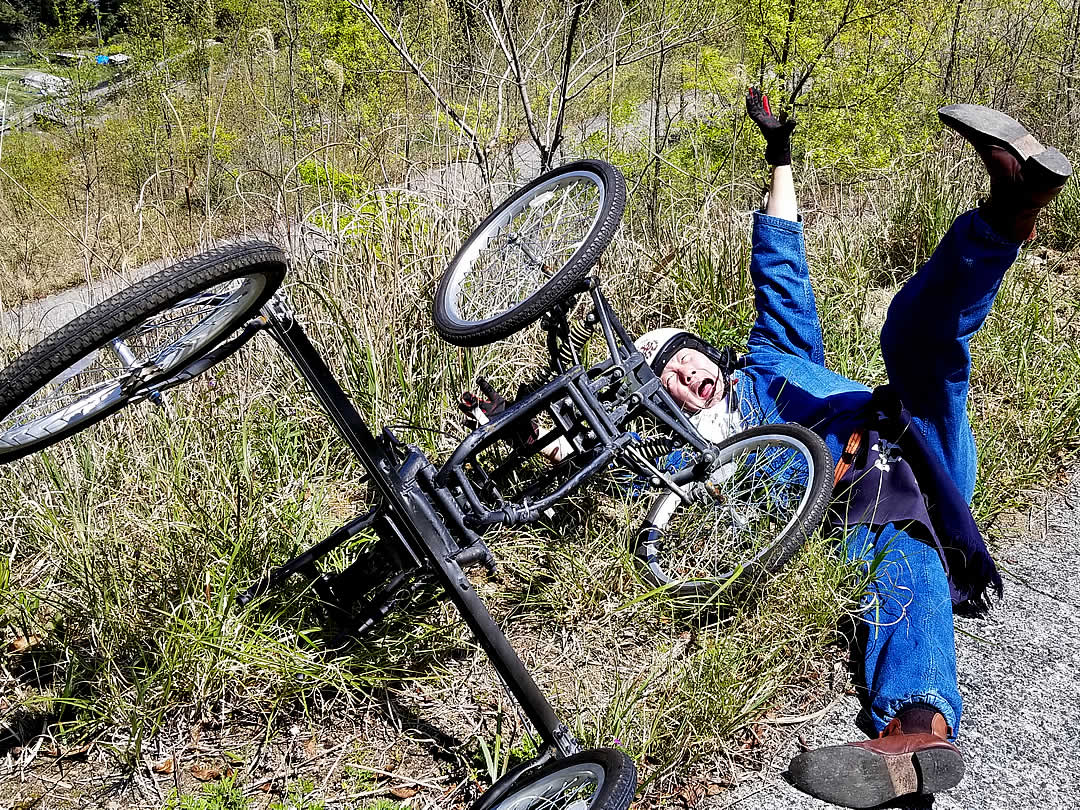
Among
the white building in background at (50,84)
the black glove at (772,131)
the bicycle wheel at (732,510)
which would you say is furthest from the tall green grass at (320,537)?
the white building in background at (50,84)

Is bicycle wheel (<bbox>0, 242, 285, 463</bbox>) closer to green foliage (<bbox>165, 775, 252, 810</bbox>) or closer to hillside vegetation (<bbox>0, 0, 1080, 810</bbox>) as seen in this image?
hillside vegetation (<bbox>0, 0, 1080, 810</bbox>)

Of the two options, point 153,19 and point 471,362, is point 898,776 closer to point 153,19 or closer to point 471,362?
point 471,362

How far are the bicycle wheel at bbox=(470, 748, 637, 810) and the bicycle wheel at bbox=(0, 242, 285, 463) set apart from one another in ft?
3.87

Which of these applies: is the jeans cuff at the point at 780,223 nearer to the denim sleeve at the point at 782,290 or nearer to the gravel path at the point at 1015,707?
the denim sleeve at the point at 782,290

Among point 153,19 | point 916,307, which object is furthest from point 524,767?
point 153,19

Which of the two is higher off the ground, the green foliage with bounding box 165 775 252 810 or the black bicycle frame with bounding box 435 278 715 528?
the black bicycle frame with bounding box 435 278 715 528

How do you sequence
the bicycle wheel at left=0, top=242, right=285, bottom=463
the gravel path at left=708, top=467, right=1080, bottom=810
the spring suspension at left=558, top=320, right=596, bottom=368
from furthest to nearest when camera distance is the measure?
the spring suspension at left=558, top=320, right=596, bottom=368 < the gravel path at left=708, top=467, right=1080, bottom=810 < the bicycle wheel at left=0, top=242, right=285, bottom=463

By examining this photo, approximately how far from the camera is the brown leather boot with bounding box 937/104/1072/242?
2.40 m

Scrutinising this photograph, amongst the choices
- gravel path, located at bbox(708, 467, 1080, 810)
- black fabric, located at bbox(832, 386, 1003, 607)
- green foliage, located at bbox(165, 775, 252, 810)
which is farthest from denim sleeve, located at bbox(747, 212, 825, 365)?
green foliage, located at bbox(165, 775, 252, 810)

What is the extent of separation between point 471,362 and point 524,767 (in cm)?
189

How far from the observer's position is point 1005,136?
247 cm

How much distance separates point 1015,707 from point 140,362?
2411 mm

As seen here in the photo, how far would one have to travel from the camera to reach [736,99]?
500cm

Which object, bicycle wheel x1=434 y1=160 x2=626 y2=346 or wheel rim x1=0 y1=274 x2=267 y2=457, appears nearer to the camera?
wheel rim x1=0 y1=274 x2=267 y2=457
